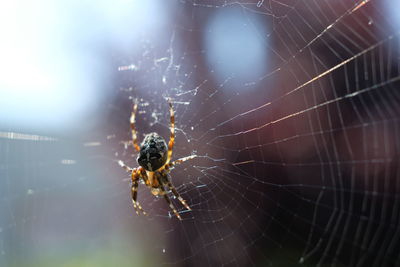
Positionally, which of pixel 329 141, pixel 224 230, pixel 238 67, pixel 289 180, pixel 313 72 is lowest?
pixel 224 230

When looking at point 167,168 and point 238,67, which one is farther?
point 238,67

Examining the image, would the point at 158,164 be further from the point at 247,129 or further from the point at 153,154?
the point at 247,129

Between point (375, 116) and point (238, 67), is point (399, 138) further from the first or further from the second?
point (238, 67)

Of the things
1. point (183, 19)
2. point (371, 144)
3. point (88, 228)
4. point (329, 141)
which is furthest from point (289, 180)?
point (88, 228)

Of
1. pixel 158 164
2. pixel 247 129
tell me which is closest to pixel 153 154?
pixel 158 164
